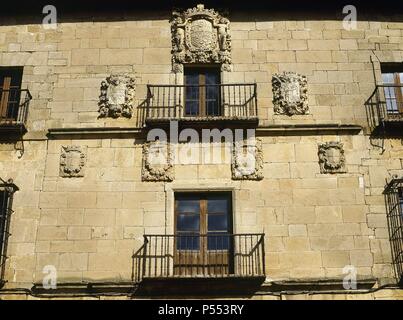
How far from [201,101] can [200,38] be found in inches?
57.7

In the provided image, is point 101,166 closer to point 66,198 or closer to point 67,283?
point 66,198

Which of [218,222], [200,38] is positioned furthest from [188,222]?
[200,38]

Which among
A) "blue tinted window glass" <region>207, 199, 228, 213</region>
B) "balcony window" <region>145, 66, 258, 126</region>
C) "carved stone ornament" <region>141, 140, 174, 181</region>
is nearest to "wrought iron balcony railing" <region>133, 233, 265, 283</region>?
"blue tinted window glass" <region>207, 199, 228, 213</region>

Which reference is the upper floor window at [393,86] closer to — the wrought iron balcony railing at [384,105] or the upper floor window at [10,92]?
the wrought iron balcony railing at [384,105]

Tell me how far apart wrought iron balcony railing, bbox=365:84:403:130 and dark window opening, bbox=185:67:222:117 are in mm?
3043

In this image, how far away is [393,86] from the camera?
11.5 metres

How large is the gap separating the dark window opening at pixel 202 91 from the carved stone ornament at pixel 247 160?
3.07 ft

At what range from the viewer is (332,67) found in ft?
40.0

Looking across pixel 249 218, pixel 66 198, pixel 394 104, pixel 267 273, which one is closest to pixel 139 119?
pixel 66 198

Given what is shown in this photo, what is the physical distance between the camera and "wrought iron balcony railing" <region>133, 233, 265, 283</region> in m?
10.3

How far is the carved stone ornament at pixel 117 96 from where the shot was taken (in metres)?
11.7

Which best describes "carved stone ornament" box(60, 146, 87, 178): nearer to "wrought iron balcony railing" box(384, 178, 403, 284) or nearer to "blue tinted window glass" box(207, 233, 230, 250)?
"blue tinted window glass" box(207, 233, 230, 250)

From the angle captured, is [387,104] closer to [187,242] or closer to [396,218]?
[396,218]

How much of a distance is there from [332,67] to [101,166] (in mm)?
5185
